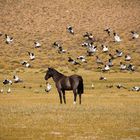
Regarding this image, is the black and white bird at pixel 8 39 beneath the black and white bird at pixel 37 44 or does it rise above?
above

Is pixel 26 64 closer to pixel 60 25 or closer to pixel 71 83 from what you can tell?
pixel 60 25

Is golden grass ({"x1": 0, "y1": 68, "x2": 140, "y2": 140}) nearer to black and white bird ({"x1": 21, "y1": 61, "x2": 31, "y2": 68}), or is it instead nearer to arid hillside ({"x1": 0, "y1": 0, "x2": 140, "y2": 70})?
black and white bird ({"x1": 21, "y1": 61, "x2": 31, "y2": 68})

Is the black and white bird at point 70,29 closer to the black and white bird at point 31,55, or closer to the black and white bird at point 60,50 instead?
the black and white bird at point 60,50

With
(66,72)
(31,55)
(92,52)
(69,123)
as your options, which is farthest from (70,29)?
(69,123)

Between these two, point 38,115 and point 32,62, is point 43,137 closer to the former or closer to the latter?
point 38,115

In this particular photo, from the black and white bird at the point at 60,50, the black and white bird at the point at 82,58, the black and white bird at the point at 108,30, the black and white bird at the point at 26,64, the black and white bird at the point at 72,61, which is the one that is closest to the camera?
the black and white bird at the point at 26,64

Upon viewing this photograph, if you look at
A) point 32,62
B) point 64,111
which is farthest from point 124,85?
point 64,111

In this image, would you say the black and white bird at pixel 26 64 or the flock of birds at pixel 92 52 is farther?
the black and white bird at pixel 26 64

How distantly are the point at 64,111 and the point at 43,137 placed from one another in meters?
8.07

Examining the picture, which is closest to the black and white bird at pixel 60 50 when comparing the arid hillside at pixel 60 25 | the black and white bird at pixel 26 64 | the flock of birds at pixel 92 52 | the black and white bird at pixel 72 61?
the flock of birds at pixel 92 52

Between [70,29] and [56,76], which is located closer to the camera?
[56,76]

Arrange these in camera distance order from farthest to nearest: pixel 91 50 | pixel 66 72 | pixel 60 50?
1. pixel 60 50
2. pixel 91 50
3. pixel 66 72

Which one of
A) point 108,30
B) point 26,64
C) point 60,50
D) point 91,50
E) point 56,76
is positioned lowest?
point 56,76

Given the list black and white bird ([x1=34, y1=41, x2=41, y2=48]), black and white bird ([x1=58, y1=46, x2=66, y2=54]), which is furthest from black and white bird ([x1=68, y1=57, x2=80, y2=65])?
black and white bird ([x1=34, y1=41, x2=41, y2=48])
